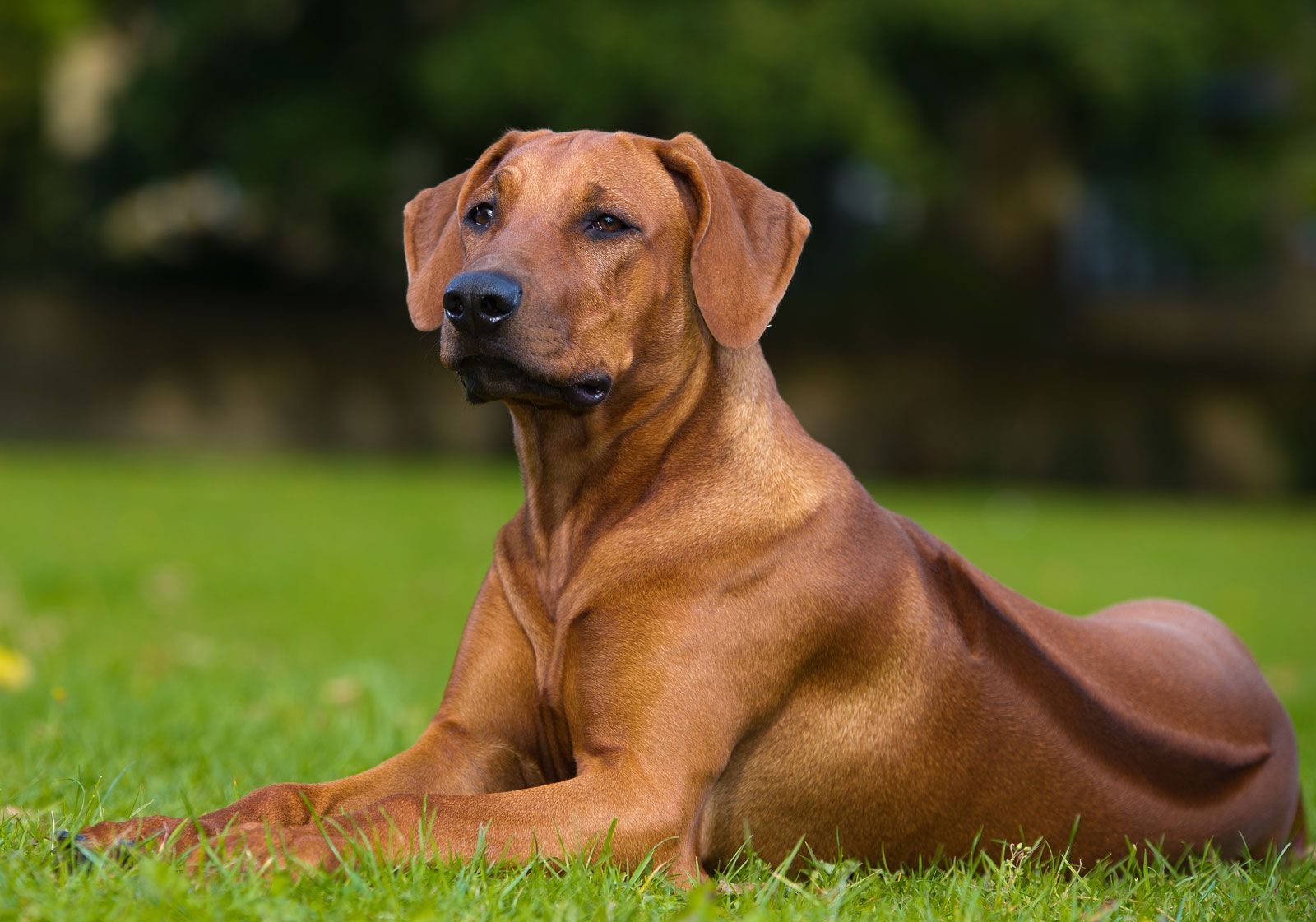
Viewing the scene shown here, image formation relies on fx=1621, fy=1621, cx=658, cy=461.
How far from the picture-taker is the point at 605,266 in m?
3.82

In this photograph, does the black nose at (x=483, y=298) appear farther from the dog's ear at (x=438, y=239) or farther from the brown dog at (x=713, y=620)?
the dog's ear at (x=438, y=239)

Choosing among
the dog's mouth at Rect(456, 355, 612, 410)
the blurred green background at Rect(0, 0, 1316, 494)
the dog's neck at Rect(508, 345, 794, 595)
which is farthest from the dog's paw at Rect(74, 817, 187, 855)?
the blurred green background at Rect(0, 0, 1316, 494)

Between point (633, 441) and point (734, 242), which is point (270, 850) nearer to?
point (633, 441)

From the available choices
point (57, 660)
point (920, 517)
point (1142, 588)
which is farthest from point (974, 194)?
point (57, 660)

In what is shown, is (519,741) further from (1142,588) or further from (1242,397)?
(1242,397)

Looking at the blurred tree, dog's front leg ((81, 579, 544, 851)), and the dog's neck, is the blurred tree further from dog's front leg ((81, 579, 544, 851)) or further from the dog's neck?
dog's front leg ((81, 579, 544, 851))

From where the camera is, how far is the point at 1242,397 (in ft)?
78.3

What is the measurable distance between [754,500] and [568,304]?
0.62 meters

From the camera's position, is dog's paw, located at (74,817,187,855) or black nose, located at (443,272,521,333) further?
black nose, located at (443,272,521,333)

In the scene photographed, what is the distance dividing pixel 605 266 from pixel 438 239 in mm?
689

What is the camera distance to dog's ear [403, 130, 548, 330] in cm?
423

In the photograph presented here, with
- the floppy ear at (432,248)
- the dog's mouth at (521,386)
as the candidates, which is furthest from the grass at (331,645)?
the floppy ear at (432,248)

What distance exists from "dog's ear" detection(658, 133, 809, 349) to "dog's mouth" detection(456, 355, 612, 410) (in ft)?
1.04

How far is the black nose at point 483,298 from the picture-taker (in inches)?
142
